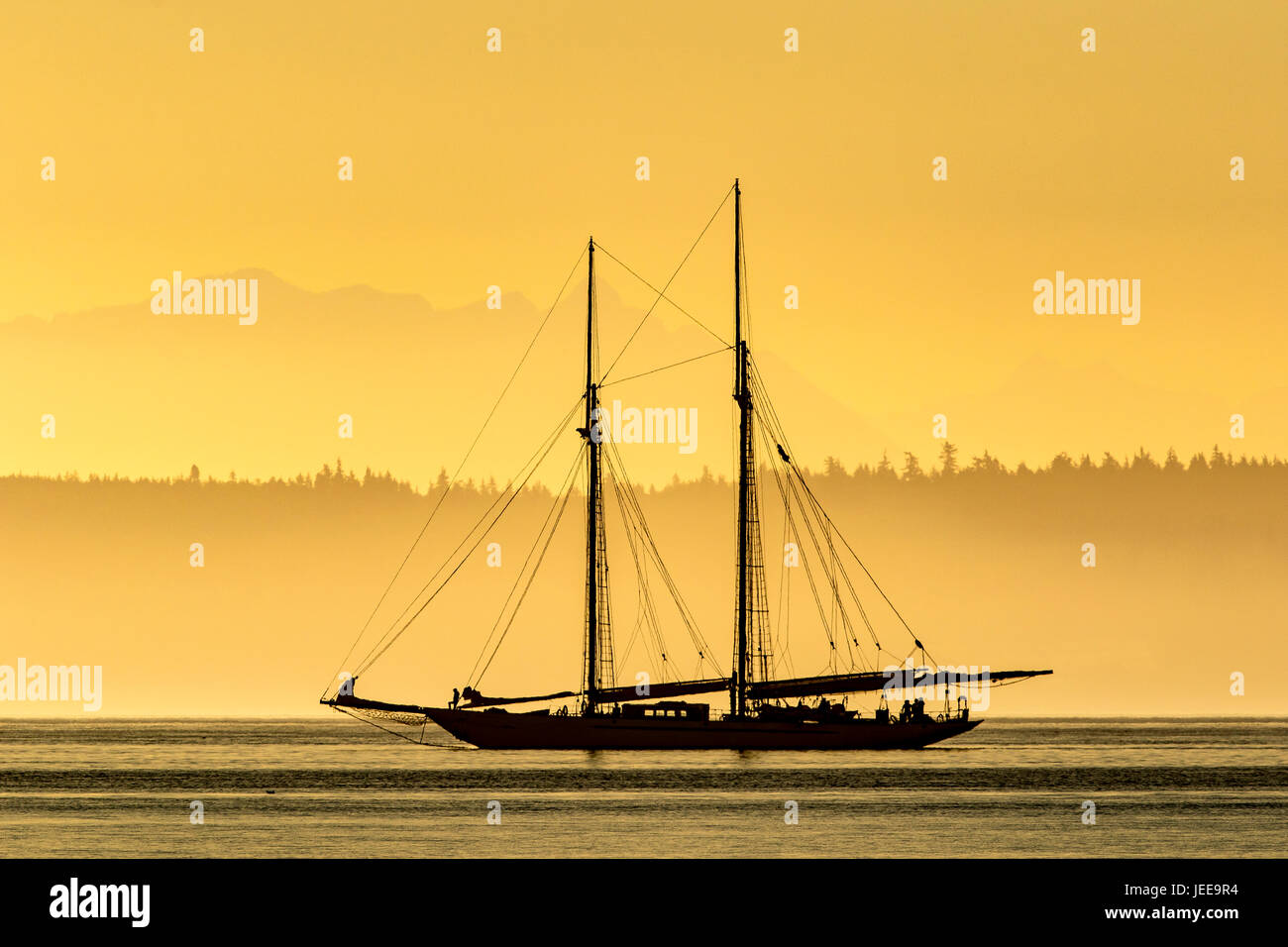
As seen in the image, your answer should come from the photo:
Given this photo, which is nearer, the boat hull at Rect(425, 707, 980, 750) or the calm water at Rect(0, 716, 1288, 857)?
the calm water at Rect(0, 716, 1288, 857)

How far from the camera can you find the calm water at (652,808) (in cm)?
7288

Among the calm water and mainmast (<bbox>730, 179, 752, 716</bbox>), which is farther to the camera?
mainmast (<bbox>730, 179, 752, 716</bbox>)

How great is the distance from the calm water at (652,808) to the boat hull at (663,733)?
2.11 m

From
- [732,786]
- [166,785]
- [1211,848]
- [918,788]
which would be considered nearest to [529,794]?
[732,786]

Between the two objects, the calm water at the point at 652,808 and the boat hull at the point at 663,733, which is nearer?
the calm water at the point at 652,808

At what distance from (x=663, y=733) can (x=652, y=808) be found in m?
58.7

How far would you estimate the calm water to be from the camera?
72.9m

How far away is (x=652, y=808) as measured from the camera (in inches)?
3765

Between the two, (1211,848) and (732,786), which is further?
(732,786)

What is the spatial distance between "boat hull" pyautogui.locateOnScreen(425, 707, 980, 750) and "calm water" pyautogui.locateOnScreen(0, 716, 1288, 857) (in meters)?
2.11

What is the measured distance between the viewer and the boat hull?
5871 inches
